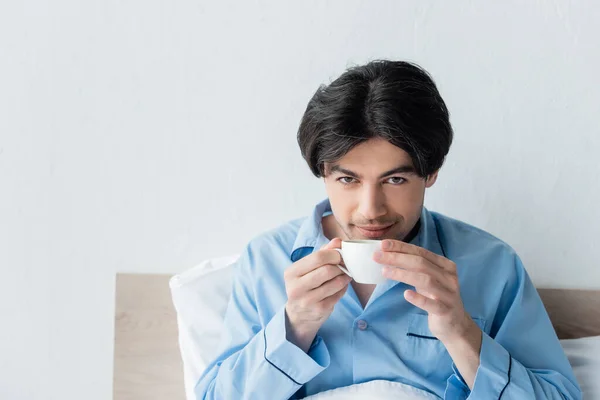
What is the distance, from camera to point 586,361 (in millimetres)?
1556

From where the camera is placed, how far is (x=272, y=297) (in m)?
1.50

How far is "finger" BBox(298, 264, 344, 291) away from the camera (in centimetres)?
122

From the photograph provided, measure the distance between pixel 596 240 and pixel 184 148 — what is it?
97cm

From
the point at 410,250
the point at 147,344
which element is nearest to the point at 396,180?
the point at 410,250

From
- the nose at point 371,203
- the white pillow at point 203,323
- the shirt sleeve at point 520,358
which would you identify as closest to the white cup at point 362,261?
the nose at point 371,203

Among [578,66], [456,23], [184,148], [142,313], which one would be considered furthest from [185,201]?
[578,66]

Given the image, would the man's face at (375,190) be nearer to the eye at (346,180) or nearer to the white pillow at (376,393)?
the eye at (346,180)

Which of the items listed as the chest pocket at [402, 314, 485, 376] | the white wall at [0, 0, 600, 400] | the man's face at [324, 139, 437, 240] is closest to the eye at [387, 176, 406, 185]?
the man's face at [324, 139, 437, 240]

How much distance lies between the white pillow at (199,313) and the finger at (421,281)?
581 mm

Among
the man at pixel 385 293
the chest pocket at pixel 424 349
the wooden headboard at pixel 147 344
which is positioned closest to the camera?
the man at pixel 385 293

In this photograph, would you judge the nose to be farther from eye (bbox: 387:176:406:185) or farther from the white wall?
the white wall

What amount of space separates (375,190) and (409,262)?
194 mm

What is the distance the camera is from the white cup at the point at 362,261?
3.77 feet

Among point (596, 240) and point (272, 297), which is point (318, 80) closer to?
point (272, 297)
